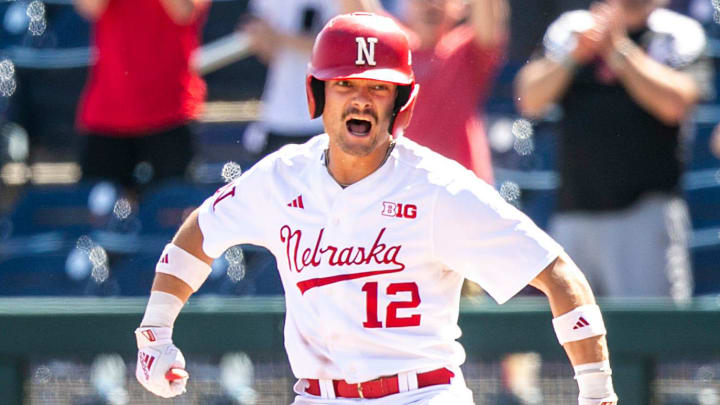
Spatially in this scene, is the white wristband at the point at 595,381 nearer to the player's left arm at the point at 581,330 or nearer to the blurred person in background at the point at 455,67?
the player's left arm at the point at 581,330

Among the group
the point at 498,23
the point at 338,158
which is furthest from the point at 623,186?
the point at 338,158

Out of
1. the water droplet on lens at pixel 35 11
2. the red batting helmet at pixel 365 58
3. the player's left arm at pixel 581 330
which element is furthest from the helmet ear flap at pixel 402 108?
the water droplet on lens at pixel 35 11

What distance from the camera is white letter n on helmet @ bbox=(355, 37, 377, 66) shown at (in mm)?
3488

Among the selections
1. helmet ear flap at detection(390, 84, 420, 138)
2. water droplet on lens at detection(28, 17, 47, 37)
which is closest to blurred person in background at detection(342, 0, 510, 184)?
helmet ear flap at detection(390, 84, 420, 138)

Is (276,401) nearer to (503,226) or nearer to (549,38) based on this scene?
(503,226)

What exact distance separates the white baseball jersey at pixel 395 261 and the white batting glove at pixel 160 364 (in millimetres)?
340

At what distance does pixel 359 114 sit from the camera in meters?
3.50

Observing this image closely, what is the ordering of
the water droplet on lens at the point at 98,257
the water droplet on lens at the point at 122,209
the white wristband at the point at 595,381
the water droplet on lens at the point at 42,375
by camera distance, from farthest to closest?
the water droplet on lens at the point at 98,257 < the water droplet on lens at the point at 122,209 < the water droplet on lens at the point at 42,375 < the white wristband at the point at 595,381

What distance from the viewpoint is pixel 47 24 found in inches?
281

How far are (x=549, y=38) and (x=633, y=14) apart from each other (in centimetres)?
38

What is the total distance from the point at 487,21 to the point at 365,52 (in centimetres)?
190

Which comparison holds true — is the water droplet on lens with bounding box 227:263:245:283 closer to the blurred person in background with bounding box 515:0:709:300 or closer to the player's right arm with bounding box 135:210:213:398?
the blurred person in background with bounding box 515:0:709:300

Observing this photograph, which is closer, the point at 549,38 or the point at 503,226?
the point at 503,226

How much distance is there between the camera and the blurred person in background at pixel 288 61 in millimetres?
5867
